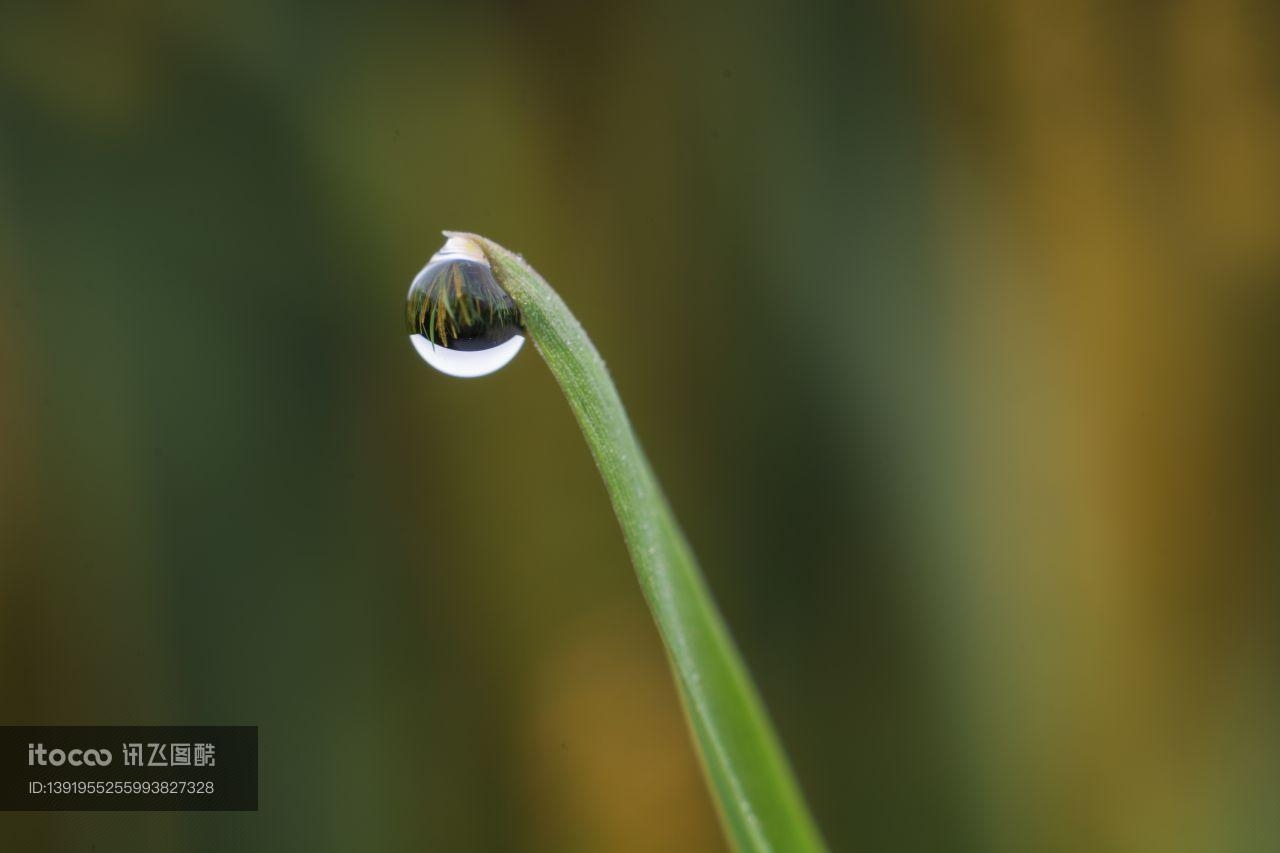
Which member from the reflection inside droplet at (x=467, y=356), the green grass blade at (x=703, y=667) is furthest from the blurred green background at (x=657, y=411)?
the green grass blade at (x=703, y=667)

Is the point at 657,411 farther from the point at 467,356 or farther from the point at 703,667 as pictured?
the point at 703,667

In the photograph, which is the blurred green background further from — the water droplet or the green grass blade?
the green grass blade

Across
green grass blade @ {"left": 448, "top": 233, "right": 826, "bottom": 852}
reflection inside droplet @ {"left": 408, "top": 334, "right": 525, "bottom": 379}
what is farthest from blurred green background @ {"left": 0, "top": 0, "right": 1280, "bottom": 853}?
green grass blade @ {"left": 448, "top": 233, "right": 826, "bottom": 852}

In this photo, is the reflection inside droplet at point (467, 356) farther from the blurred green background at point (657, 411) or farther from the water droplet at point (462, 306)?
the blurred green background at point (657, 411)

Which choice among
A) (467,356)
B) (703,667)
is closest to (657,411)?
(467,356)

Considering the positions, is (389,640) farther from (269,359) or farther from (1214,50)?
(1214,50)

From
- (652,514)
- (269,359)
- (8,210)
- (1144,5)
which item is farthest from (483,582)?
(1144,5)
